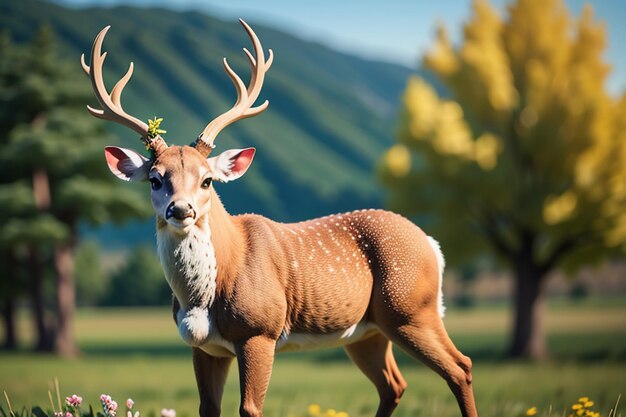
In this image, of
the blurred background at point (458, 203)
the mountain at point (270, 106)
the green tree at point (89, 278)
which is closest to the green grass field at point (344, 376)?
the blurred background at point (458, 203)

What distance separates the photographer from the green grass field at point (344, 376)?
27.2 feet

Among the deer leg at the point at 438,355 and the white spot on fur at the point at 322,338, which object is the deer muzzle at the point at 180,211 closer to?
the white spot on fur at the point at 322,338

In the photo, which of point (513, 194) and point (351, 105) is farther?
Answer: point (351, 105)

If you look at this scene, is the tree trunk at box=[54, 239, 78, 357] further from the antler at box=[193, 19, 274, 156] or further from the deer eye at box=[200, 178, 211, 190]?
the deer eye at box=[200, 178, 211, 190]

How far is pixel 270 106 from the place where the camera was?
12256 cm

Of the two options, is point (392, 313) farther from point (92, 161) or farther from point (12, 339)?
point (12, 339)

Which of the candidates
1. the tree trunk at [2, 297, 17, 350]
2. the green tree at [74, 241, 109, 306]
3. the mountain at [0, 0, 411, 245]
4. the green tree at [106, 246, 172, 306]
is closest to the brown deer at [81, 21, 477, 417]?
the tree trunk at [2, 297, 17, 350]

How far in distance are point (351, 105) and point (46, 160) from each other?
121019 millimetres

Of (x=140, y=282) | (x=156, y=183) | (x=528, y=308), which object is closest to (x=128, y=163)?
(x=156, y=183)

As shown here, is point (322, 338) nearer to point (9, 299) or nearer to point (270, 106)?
point (9, 299)

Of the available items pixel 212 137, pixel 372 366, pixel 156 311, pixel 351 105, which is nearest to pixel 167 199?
pixel 212 137

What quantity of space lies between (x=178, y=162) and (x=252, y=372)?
132cm

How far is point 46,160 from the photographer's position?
1830 centimetres

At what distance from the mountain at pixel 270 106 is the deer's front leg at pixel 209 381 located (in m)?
61.7
